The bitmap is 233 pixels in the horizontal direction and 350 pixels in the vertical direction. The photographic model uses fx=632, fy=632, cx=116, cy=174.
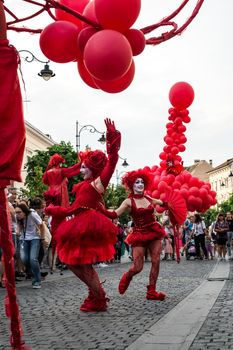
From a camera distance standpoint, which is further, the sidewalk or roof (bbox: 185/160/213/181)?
roof (bbox: 185/160/213/181)

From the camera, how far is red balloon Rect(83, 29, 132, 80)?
5.48m

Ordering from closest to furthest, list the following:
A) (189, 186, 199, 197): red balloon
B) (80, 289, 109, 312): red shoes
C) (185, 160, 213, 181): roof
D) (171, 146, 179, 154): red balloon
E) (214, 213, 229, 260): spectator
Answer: (80, 289, 109, 312): red shoes
(171, 146, 179, 154): red balloon
(189, 186, 199, 197): red balloon
(214, 213, 229, 260): spectator
(185, 160, 213, 181): roof

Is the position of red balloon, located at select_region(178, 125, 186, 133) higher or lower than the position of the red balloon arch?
higher

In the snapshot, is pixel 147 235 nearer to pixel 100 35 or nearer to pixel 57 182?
pixel 57 182

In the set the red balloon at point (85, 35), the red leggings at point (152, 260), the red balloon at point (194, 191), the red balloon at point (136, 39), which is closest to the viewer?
the red balloon at point (85, 35)

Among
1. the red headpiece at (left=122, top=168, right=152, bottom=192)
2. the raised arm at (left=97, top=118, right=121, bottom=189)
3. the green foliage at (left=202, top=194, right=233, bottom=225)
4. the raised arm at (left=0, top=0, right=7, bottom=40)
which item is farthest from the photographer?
the green foliage at (left=202, top=194, right=233, bottom=225)

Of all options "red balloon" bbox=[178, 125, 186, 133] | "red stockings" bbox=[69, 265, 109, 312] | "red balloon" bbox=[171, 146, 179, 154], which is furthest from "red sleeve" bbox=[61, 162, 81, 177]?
"red balloon" bbox=[171, 146, 179, 154]

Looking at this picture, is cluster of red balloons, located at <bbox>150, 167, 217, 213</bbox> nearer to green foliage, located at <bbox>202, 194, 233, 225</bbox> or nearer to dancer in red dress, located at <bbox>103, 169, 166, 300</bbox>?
dancer in red dress, located at <bbox>103, 169, 166, 300</bbox>

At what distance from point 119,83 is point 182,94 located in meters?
4.59

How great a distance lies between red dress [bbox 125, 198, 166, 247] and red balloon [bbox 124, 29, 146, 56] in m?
3.44

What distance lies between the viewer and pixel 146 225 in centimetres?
910

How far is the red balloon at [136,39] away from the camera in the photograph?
603 cm

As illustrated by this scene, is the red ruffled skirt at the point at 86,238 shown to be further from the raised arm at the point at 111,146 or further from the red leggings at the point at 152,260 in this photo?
the red leggings at the point at 152,260

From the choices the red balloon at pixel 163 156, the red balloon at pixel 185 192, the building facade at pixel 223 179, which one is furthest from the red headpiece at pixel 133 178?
the building facade at pixel 223 179
